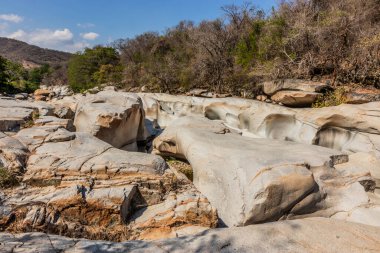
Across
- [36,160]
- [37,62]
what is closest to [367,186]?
[36,160]

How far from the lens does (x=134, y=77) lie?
21.4 metres

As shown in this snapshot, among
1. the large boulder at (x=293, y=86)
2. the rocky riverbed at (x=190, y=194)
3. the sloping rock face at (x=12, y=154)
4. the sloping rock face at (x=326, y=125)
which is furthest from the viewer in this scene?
the large boulder at (x=293, y=86)

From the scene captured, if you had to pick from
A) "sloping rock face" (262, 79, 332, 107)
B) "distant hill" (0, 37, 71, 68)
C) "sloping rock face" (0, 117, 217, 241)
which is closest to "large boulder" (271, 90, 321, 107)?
"sloping rock face" (262, 79, 332, 107)

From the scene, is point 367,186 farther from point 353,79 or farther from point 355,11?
point 355,11

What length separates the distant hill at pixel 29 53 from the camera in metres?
61.5

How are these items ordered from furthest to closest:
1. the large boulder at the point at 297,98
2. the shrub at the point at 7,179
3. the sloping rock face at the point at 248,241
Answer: the large boulder at the point at 297,98
the shrub at the point at 7,179
the sloping rock face at the point at 248,241

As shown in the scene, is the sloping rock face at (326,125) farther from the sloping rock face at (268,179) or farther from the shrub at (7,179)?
the shrub at (7,179)

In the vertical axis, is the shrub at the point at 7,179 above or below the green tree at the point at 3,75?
below

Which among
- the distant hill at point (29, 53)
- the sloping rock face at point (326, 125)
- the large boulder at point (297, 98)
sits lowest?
the sloping rock face at point (326, 125)

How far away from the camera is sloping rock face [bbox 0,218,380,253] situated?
284cm

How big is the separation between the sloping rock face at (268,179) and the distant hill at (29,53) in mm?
64867

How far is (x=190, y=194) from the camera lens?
4766 millimetres

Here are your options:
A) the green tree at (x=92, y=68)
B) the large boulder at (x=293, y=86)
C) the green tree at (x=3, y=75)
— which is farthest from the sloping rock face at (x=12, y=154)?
the green tree at (x=92, y=68)

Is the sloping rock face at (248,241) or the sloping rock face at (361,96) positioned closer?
the sloping rock face at (248,241)
